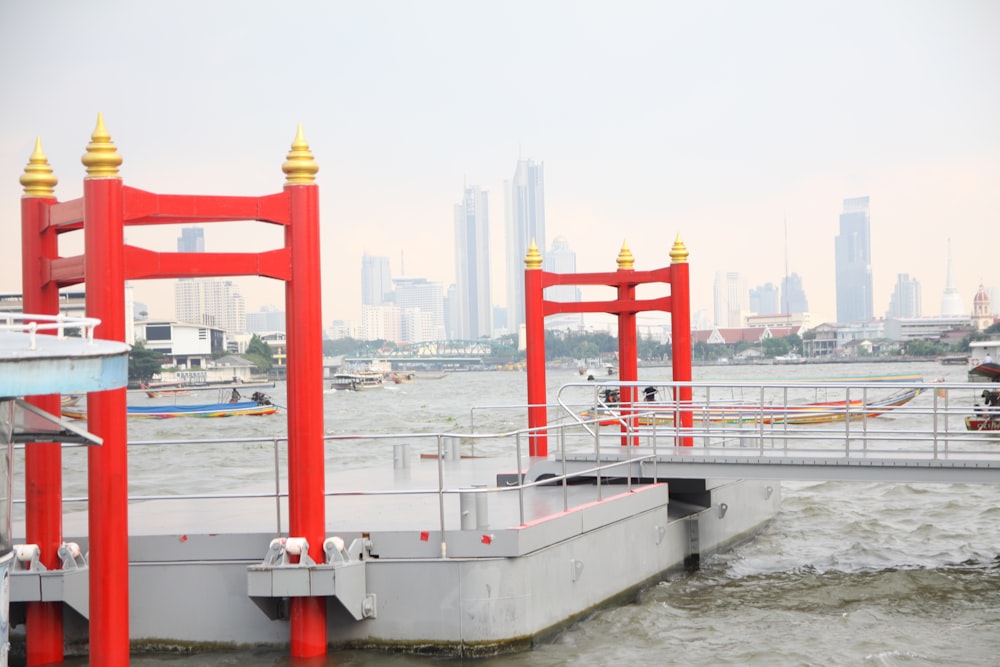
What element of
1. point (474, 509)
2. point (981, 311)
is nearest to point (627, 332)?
point (474, 509)

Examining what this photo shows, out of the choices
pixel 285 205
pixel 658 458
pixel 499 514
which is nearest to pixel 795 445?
pixel 658 458

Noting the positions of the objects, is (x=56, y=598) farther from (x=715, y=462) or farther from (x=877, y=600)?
(x=877, y=600)

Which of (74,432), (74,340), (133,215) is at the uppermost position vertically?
(133,215)

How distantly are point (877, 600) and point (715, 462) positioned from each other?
8.62ft

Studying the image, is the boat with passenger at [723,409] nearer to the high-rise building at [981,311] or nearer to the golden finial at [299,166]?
the golden finial at [299,166]

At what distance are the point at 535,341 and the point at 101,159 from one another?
10.3 metres

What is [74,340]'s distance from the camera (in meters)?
8.41

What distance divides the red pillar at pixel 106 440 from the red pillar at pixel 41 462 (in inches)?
48.3

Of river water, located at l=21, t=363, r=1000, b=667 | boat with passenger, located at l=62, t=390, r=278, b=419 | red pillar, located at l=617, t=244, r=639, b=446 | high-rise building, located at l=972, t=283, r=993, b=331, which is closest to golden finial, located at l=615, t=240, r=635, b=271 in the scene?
red pillar, located at l=617, t=244, r=639, b=446

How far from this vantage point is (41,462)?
11727mm

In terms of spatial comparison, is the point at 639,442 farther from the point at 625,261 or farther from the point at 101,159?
the point at 101,159

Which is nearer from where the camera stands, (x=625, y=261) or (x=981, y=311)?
(x=625, y=261)

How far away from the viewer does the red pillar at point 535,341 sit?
19625 mm

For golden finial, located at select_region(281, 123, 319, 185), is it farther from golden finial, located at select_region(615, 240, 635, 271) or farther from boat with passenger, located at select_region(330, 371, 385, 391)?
boat with passenger, located at select_region(330, 371, 385, 391)
